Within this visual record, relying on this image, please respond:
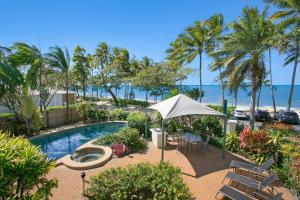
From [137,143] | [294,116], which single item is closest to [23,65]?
[137,143]

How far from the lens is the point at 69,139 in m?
14.0

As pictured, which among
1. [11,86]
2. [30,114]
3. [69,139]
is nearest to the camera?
[30,114]

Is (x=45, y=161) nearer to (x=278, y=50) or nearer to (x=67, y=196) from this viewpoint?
(x=67, y=196)

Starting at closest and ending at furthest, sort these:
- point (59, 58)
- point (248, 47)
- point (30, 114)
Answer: point (30, 114) → point (248, 47) → point (59, 58)

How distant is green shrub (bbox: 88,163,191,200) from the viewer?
4.83m

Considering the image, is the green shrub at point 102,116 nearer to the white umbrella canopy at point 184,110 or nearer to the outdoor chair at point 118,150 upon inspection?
the outdoor chair at point 118,150

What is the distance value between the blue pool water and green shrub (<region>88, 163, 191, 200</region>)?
6.45m

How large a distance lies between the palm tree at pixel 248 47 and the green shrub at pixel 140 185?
38.7 feet

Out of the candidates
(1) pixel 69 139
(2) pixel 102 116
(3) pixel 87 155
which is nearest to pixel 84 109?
(2) pixel 102 116

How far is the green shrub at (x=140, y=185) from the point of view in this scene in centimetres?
483

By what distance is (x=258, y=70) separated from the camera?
15281mm

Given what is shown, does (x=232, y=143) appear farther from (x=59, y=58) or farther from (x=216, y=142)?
(x=59, y=58)

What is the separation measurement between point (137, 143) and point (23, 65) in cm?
1187

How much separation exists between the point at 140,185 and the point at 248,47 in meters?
14.4
